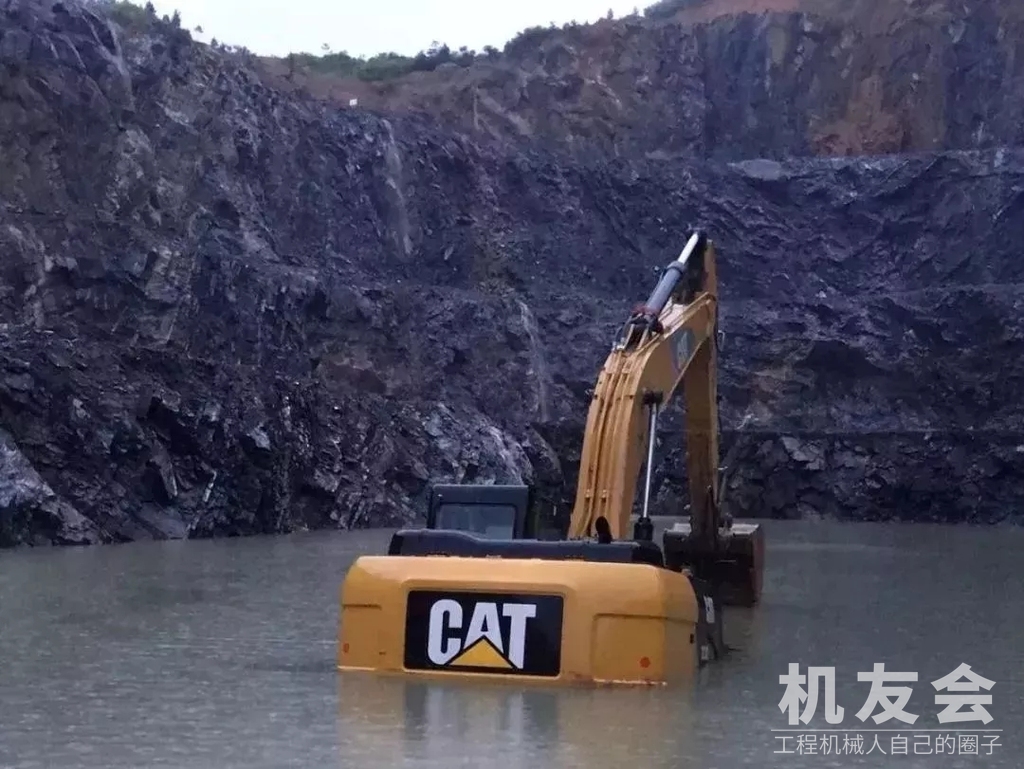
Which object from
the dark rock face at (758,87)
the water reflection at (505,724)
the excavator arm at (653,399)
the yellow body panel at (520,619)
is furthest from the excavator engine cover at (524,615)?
the dark rock face at (758,87)

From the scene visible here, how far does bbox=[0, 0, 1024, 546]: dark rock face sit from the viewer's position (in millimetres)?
30219

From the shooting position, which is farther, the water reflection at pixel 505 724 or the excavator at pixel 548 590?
the excavator at pixel 548 590

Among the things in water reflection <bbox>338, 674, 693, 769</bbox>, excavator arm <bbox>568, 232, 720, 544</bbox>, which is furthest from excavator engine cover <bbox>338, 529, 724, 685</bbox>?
excavator arm <bbox>568, 232, 720, 544</bbox>

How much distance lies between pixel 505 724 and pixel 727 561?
7857 millimetres

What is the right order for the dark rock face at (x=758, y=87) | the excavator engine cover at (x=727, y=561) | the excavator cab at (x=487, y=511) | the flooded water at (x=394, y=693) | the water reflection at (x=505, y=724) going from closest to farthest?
1. the water reflection at (x=505, y=724)
2. the flooded water at (x=394, y=693)
3. the excavator cab at (x=487, y=511)
4. the excavator engine cover at (x=727, y=561)
5. the dark rock face at (x=758, y=87)

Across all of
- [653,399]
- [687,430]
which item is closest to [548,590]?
[653,399]

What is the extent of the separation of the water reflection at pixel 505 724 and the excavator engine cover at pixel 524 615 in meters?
0.13

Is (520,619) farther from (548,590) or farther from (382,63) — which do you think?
(382,63)

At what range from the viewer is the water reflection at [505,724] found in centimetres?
723

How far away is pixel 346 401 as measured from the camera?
36.6 meters

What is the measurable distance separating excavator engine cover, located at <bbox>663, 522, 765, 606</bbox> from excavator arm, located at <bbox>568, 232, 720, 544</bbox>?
0.17 m

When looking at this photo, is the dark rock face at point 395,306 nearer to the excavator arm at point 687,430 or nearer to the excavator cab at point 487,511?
the excavator arm at point 687,430

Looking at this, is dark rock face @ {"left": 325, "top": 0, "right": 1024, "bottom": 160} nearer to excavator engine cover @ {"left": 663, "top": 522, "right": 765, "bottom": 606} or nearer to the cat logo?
excavator engine cover @ {"left": 663, "top": 522, "right": 765, "bottom": 606}

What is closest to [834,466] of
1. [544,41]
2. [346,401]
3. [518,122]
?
[346,401]
